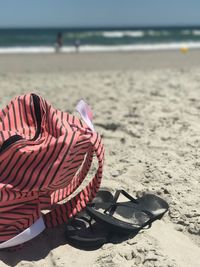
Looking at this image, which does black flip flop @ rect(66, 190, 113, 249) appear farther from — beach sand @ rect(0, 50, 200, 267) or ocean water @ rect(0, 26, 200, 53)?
ocean water @ rect(0, 26, 200, 53)

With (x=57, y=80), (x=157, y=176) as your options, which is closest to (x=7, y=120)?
(x=157, y=176)

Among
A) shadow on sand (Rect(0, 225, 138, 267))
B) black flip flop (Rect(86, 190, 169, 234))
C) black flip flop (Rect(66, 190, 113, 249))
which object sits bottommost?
shadow on sand (Rect(0, 225, 138, 267))

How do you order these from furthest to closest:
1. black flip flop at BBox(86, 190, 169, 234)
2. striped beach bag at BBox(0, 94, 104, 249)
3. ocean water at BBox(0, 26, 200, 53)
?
ocean water at BBox(0, 26, 200, 53), black flip flop at BBox(86, 190, 169, 234), striped beach bag at BBox(0, 94, 104, 249)

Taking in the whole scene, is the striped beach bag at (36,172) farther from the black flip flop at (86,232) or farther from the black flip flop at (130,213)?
the black flip flop at (130,213)

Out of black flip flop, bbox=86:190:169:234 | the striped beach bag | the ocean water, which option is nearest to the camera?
the striped beach bag

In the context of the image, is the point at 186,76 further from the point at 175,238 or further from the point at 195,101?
the point at 175,238

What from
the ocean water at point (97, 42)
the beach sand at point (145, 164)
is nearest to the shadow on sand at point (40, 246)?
the beach sand at point (145, 164)

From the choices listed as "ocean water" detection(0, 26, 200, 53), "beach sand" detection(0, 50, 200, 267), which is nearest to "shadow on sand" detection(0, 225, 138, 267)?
"beach sand" detection(0, 50, 200, 267)

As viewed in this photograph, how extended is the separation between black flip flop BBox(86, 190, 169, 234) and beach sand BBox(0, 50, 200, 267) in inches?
2.3

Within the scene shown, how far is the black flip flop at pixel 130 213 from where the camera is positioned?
215 centimetres

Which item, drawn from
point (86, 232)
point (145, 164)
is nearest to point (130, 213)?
point (86, 232)

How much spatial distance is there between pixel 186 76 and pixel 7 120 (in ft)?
18.3

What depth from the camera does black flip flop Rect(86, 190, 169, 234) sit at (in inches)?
84.7

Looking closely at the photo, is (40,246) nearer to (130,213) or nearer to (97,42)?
(130,213)
